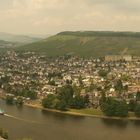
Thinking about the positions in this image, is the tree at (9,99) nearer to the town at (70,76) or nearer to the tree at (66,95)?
the town at (70,76)

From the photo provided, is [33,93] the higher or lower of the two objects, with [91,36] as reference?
lower

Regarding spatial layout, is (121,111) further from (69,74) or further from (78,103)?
(69,74)

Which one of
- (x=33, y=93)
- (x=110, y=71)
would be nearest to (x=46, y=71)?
(x=110, y=71)

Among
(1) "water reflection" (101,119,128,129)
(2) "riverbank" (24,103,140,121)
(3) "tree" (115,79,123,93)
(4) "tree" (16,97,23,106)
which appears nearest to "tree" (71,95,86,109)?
(2) "riverbank" (24,103,140,121)

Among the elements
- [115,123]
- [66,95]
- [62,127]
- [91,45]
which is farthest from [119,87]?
[91,45]

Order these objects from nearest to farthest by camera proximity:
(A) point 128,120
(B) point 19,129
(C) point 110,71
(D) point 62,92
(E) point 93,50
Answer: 1. (B) point 19,129
2. (A) point 128,120
3. (D) point 62,92
4. (C) point 110,71
5. (E) point 93,50

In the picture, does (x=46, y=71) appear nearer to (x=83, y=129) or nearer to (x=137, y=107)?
(x=137, y=107)

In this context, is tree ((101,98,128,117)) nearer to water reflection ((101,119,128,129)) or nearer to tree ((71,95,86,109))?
water reflection ((101,119,128,129))

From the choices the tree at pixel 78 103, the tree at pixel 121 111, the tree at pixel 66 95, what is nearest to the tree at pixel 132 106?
the tree at pixel 121 111
